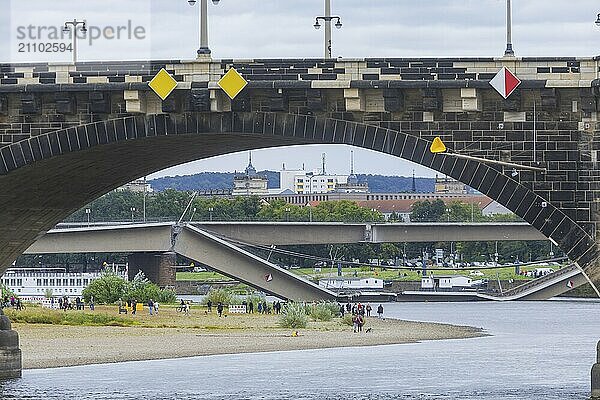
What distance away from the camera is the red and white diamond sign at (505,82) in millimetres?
45125

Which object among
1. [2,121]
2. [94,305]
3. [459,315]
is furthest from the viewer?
[459,315]

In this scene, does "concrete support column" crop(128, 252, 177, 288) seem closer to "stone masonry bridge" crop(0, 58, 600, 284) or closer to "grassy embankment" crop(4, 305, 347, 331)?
"grassy embankment" crop(4, 305, 347, 331)

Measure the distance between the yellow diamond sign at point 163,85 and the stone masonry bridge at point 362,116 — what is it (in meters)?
0.29

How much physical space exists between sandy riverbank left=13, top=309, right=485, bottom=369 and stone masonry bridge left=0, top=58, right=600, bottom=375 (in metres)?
25.2

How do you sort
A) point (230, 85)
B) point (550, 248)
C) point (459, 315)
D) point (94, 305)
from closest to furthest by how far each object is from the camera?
1. point (230, 85)
2. point (94, 305)
3. point (459, 315)
4. point (550, 248)

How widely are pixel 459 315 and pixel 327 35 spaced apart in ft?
267

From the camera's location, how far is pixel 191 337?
95.3 meters

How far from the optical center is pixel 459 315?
429ft

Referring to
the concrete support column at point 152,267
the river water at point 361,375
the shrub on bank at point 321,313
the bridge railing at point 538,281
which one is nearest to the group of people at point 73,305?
the shrub on bank at point 321,313

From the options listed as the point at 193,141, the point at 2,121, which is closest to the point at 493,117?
the point at 193,141

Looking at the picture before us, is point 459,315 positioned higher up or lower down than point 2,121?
lower down

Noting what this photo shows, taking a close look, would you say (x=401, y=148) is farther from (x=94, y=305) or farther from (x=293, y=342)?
(x=94, y=305)

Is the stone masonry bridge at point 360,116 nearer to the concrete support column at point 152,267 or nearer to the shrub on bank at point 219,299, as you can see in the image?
the shrub on bank at point 219,299

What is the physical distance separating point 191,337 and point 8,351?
111 feet
